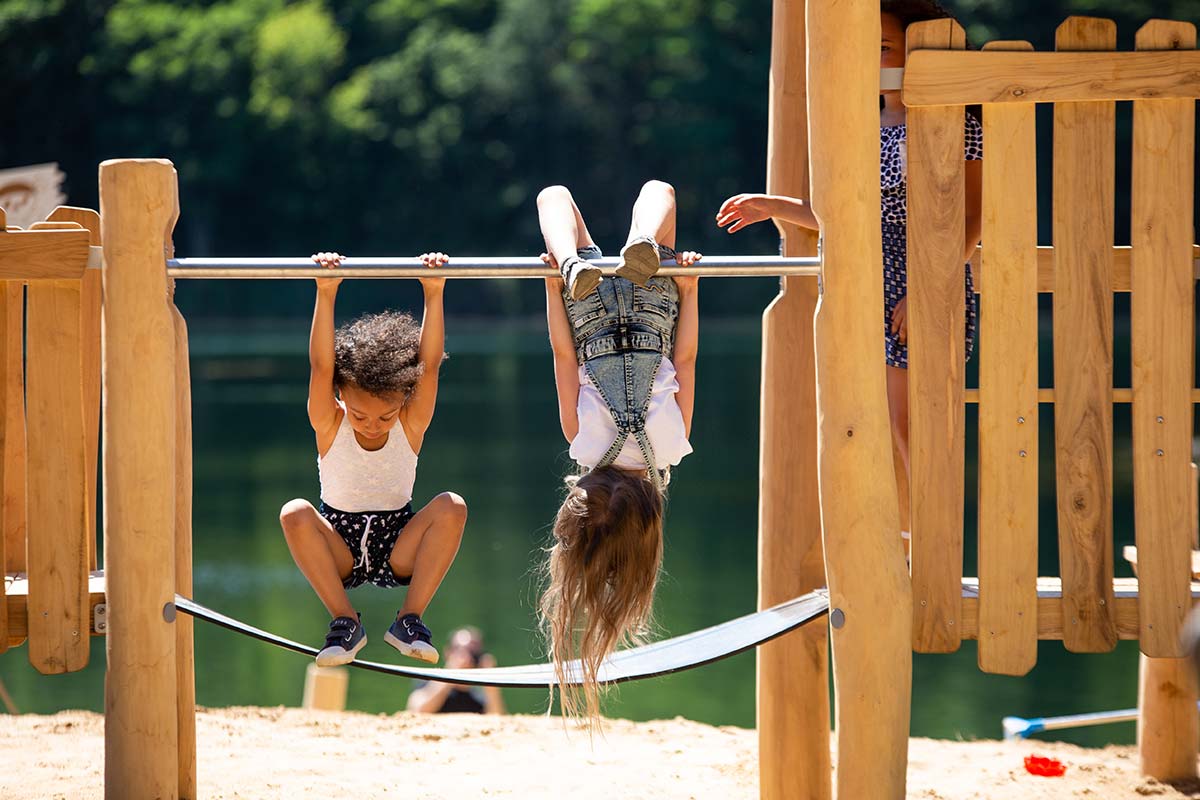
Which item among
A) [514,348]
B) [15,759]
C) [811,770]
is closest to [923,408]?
[811,770]

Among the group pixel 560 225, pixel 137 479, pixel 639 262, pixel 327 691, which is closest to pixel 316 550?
pixel 137 479

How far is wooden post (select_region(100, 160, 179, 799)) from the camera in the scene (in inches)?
153

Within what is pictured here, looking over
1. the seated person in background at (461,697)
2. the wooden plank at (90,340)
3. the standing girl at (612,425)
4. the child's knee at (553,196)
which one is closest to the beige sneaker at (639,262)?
the standing girl at (612,425)

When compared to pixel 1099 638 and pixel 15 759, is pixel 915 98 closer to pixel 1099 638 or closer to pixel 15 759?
pixel 1099 638

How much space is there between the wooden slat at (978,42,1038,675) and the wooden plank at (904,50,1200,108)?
53 mm

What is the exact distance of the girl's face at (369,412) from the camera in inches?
178

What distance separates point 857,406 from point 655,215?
0.92 m

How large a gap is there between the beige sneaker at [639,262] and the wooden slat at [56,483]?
1.66 m

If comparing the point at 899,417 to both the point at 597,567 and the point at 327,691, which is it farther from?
the point at 327,691

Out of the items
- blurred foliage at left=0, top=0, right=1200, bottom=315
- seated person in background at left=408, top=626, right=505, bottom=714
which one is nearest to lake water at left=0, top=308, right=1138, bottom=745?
seated person in background at left=408, top=626, right=505, bottom=714

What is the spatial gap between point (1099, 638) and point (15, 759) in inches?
159

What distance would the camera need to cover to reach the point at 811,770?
4.95 metres

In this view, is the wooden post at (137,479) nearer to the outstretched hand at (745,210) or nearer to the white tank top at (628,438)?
the white tank top at (628,438)

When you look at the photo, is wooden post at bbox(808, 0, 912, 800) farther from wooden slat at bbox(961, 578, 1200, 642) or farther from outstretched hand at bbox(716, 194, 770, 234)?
outstretched hand at bbox(716, 194, 770, 234)
